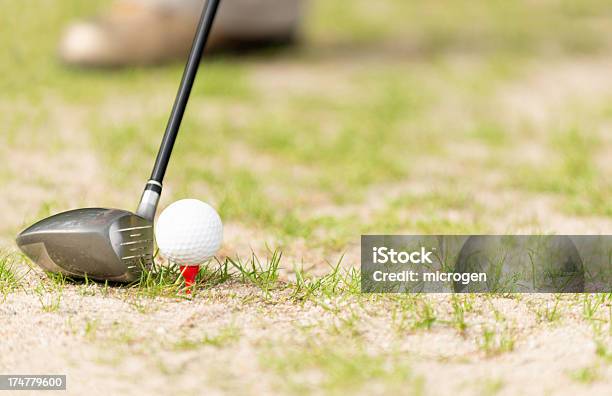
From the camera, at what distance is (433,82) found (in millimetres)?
5367

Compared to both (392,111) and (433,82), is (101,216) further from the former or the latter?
(433,82)

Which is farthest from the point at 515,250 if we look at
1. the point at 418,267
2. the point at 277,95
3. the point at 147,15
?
the point at 147,15

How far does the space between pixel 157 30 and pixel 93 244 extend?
11.0 ft

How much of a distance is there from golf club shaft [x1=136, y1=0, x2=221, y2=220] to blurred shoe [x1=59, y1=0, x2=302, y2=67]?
8.70ft

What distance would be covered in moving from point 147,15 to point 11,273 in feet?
10.8

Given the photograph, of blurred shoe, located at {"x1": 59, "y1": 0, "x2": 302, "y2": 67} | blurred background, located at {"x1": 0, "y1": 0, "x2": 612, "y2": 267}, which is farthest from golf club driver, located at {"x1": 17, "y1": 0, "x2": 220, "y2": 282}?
blurred shoe, located at {"x1": 59, "y1": 0, "x2": 302, "y2": 67}

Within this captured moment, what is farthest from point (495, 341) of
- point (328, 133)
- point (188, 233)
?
point (328, 133)

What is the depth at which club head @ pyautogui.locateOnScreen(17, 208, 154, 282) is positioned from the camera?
2.20m

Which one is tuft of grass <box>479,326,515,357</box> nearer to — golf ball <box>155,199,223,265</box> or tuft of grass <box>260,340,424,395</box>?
tuft of grass <box>260,340,424,395</box>

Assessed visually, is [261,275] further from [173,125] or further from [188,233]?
[173,125]

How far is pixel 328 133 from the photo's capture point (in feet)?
14.1

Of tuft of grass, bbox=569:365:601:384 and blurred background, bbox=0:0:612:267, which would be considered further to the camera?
blurred background, bbox=0:0:612:267

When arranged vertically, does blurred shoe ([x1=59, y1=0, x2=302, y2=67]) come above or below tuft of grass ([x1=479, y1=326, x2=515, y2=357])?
above

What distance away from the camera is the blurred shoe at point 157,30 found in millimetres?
5172
